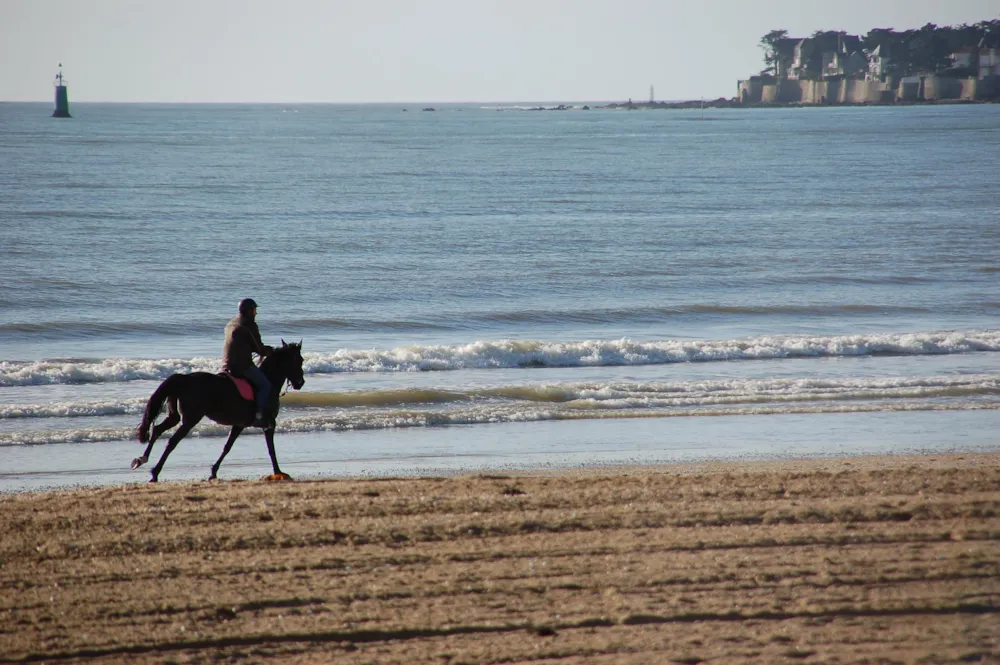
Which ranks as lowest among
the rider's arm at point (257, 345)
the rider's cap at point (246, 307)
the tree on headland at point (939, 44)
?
the rider's arm at point (257, 345)

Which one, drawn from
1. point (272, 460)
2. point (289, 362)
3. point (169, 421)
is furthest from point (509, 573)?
point (169, 421)

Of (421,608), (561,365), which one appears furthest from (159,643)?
(561,365)

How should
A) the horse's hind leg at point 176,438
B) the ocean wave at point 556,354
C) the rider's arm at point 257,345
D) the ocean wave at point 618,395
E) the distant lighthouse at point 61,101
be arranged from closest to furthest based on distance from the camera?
1. the horse's hind leg at point 176,438
2. the rider's arm at point 257,345
3. the ocean wave at point 618,395
4. the ocean wave at point 556,354
5. the distant lighthouse at point 61,101

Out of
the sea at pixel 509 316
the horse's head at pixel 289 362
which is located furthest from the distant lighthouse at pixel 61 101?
the horse's head at pixel 289 362

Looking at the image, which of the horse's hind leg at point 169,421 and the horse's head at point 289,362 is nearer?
the horse's hind leg at point 169,421

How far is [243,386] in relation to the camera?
10.1 metres

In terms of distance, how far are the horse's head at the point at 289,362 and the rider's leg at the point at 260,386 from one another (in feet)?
0.72

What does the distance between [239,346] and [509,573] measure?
429 cm

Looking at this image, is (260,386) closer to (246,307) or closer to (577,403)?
(246,307)

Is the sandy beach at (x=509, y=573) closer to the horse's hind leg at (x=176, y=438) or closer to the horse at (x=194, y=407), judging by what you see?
the horse's hind leg at (x=176, y=438)

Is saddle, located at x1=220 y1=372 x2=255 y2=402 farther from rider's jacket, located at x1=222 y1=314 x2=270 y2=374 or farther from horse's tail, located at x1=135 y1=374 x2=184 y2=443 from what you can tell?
horse's tail, located at x1=135 y1=374 x2=184 y2=443

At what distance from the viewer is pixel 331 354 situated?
19219 millimetres

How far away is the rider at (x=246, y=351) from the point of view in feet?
33.0

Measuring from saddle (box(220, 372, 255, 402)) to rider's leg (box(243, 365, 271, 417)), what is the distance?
5 centimetres
